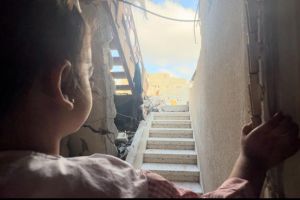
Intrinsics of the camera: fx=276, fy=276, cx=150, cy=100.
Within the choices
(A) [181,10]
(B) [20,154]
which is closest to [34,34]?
(B) [20,154]

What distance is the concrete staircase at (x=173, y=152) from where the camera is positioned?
2.61 metres

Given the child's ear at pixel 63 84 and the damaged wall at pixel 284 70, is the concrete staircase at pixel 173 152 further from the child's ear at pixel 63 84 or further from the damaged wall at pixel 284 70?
the child's ear at pixel 63 84

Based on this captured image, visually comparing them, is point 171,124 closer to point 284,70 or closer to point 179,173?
point 179,173

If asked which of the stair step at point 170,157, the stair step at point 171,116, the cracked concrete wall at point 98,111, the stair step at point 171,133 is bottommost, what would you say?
the stair step at point 170,157

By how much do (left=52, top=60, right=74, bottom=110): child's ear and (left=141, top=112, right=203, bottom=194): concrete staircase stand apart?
1958mm

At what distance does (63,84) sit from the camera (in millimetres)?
406

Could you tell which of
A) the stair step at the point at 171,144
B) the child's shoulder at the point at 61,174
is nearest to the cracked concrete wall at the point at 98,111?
the stair step at the point at 171,144

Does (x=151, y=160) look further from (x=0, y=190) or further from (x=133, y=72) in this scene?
(x=0, y=190)

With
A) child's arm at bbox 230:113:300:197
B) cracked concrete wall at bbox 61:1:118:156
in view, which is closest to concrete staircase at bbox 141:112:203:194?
cracked concrete wall at bbox 61:1:118:156

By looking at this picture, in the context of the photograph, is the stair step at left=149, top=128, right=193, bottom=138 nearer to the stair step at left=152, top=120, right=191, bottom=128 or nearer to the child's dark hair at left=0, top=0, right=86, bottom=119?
the stair step at left=152, top=120, right=191, bottom=128

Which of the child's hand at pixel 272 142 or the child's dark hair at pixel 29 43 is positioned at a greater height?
the child's dark hair at pixel 29 43

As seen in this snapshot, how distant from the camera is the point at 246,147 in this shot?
487mm

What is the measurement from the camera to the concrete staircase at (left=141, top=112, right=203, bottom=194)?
2.61 meters

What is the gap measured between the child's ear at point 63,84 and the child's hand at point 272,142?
1.01 feet
